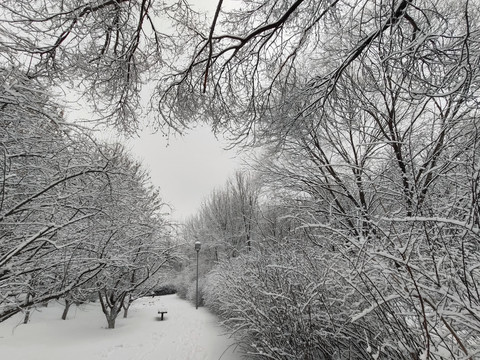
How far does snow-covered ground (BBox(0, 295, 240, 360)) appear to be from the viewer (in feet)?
21.5

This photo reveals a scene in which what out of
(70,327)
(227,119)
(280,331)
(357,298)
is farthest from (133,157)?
(357,298)

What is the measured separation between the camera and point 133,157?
625 inches

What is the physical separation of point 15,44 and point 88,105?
4.95 feet

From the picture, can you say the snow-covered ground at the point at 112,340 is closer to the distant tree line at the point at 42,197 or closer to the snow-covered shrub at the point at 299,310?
the snow-covered shrub at the point at 299,310

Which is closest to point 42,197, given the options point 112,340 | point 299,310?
point 299,310

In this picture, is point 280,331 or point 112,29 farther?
point 280,331

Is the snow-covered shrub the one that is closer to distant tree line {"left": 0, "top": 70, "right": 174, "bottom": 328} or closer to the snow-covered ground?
the snow-covered ground

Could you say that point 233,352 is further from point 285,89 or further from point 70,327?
point 70,327

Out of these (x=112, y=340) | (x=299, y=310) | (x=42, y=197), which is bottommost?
(x=112, y=340)

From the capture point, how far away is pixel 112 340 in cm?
800

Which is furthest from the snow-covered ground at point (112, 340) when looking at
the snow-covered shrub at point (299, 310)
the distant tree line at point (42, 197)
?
the distant tree line at point (42, 197)

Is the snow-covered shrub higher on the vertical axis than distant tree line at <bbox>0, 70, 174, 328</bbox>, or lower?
lower

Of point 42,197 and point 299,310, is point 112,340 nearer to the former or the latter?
point 42,197

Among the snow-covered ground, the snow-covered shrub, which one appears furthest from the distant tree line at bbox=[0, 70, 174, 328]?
the snow-covered ground
